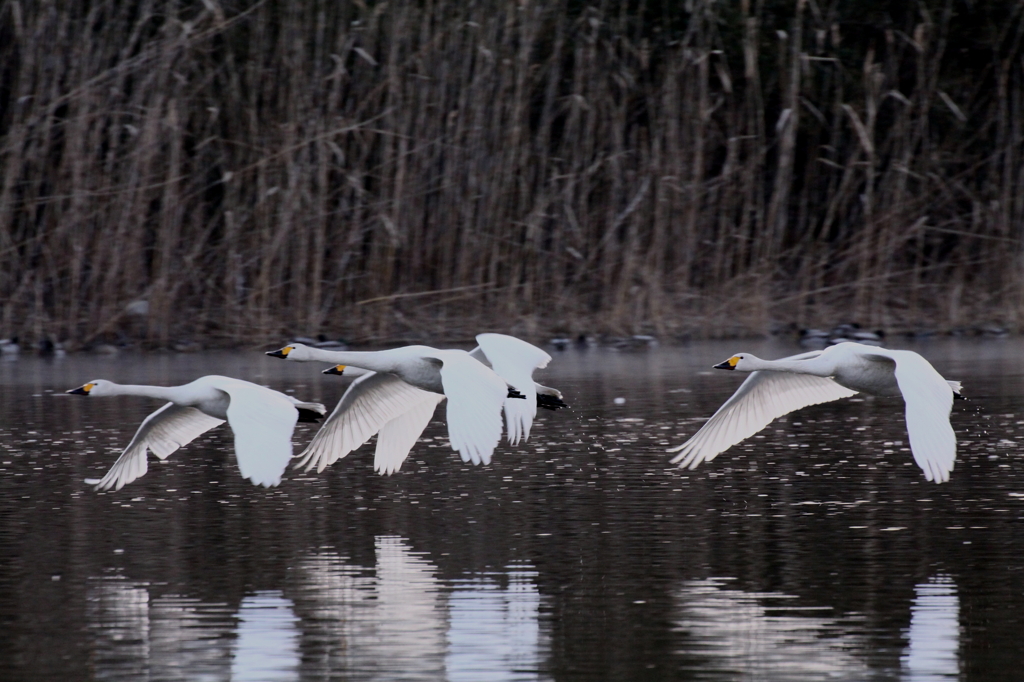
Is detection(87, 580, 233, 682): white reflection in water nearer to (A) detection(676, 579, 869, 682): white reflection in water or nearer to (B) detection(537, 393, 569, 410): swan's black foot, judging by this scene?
(A) detection(676, 579, 869, 682): white reflection in water

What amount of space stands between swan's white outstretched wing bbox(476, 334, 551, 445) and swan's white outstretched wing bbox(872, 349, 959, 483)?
1.81 meters

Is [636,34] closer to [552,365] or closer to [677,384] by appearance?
[552,365]

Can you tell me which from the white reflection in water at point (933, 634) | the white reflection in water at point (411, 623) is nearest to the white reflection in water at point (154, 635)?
the white reflection in water at point (411, 623)

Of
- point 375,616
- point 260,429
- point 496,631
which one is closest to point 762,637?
point 496,631

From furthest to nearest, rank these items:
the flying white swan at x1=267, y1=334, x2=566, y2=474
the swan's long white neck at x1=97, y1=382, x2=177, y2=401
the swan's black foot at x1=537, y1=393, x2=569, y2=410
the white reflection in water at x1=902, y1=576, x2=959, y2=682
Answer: the swan's black foot at x1=537, y1=393, x2=569, y2=410 < the flying white swan at x1=267, y1=334, x2=566, y2=474 < the swan's long white neck at x1=97, y1=382, x2=177, y2=401 < the white reflection in water at x1=902, y1=576, x2=959, y2=682

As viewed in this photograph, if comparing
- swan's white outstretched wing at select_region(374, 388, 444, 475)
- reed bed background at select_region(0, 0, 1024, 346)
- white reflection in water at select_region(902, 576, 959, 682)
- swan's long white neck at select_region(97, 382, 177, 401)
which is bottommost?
white reflection in water at select_region(902, 576, 959, 682)

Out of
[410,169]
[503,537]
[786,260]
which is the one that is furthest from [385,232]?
[503,537]

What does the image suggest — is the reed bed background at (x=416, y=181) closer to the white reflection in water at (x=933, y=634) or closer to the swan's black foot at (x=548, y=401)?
the swan's black foot at (x=548, y=401)

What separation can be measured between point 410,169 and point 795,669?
11.2m

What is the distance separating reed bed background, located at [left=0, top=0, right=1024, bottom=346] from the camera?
1505 cm

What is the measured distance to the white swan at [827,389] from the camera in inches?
264

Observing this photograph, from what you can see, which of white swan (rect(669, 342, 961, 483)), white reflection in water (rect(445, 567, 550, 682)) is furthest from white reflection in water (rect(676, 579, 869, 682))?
white swan (rect(669, 342, 961, 483))

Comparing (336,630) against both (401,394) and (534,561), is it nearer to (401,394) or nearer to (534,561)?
(534,561)

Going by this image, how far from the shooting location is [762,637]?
5.08 m
